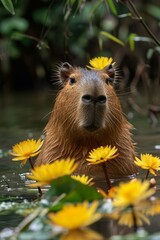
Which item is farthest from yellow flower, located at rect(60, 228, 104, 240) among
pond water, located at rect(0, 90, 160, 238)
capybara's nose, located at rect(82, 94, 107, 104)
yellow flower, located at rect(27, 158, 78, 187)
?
capybara's nose, located at rect(82, 94, 107, 104)

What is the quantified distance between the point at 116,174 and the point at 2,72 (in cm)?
855

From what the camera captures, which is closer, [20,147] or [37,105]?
[20,147]

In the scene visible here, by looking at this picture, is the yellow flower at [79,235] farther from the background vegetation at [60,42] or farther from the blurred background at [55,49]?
the background vegetation at [60,42]

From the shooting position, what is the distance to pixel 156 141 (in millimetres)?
6637

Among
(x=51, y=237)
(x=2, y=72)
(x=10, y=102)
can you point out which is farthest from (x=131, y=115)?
(x=51, y=237)

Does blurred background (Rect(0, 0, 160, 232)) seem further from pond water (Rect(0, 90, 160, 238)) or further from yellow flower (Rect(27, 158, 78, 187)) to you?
yellow flower (Rect(27, 158, 78, 187))

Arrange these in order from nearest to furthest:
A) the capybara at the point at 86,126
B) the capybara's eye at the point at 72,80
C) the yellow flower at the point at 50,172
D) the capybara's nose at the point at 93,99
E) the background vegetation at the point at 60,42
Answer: the yellow flower at the point at 50,172
the capybara's nose at the point at 93,99
the capybara at the point at 86,126
the capybara's eye at the point at 72,80
the background vegetation at the point at 60,42

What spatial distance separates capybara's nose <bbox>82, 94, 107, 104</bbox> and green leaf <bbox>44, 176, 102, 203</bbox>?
1347 mm

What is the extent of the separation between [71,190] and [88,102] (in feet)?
4.53

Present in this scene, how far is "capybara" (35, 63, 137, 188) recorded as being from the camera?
177 inches

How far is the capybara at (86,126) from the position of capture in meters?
4.49

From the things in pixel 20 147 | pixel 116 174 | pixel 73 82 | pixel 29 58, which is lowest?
pixel 116 174

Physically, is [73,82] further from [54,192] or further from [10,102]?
[10,102]

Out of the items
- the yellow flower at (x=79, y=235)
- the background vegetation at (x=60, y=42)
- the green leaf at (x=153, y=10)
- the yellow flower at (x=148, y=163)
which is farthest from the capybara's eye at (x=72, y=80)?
the green leaf at (x=153, y=10)
